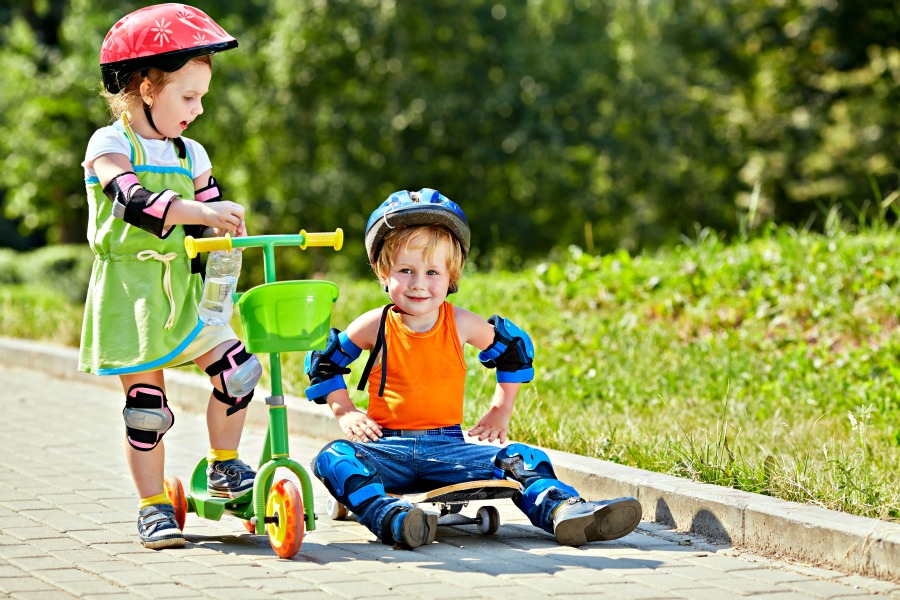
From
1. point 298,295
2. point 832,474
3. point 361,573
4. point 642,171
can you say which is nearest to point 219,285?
point 298,295

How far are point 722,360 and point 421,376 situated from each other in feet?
10.5

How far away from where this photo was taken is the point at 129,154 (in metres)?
4.49

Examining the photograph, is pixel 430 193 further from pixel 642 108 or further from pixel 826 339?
pixel 642 108

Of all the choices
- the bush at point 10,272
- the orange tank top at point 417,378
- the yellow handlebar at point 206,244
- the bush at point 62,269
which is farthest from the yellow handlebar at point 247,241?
the bush at point 10,272

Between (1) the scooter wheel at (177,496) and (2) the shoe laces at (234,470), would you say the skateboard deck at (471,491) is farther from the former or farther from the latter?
(1) the scooter wheel at (177,496)

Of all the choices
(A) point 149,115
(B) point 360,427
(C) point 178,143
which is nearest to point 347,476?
(B) point 360,427

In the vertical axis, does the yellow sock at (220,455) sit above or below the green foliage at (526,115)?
below

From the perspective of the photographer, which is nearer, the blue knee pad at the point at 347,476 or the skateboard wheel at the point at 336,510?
the blue knee pad at the point at 347,476

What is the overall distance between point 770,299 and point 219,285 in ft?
16.0

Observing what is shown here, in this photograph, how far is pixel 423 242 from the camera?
4.69m

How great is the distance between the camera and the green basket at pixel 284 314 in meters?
4.20

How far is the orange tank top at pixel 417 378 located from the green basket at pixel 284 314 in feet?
1.80

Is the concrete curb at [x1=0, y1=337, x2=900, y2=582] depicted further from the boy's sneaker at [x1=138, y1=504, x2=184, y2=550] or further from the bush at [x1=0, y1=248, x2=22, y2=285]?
the bush at [x1=0, y1=248, x2=22, y2=285]

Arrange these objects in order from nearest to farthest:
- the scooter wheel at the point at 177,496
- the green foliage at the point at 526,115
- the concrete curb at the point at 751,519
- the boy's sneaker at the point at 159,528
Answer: the concrete curb at the point at 751,519 < the boy's sneaker at the point at 159,528 < the scooter wheel at the point at 177,496 < the green foliage at the point at 526,115
